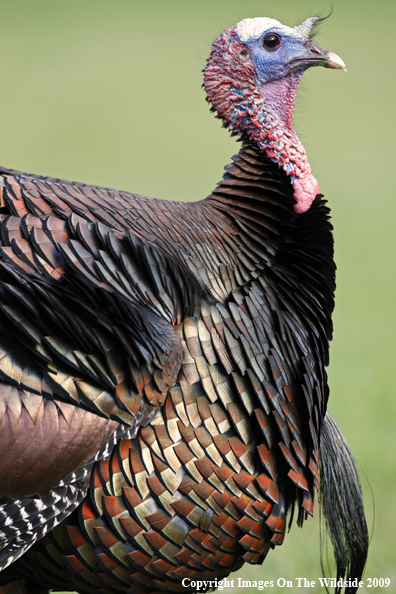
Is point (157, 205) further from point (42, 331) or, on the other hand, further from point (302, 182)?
point (42, 331)

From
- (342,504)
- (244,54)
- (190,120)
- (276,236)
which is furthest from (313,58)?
(190,120)

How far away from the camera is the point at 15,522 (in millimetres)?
1954

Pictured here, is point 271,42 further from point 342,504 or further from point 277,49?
point 342,504

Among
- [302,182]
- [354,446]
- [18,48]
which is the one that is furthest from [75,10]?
[302,182]

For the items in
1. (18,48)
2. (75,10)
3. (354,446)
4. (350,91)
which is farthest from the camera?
(75,10)

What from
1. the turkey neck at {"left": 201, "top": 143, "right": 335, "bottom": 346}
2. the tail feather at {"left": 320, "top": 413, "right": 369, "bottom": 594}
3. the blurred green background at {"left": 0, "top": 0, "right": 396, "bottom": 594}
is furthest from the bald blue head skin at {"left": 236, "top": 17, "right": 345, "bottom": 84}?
the blurred green background at {"left": 0, "top": 0, "right": 396, "bottom": 594}

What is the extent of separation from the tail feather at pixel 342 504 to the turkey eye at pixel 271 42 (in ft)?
4.73

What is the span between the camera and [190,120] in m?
16.0

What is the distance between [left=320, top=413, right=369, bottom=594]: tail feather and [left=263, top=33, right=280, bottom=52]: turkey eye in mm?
1443

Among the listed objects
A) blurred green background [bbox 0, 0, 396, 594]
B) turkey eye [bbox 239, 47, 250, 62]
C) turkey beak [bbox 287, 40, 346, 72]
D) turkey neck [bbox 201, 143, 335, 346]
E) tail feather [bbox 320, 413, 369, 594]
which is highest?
blurred green background [bbox 0, 0, 396, 594]

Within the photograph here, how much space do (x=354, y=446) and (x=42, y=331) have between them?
11.7 feet

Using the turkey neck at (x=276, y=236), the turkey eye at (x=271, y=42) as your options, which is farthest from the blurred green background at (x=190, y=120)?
the turkey eye at (x=271, y=42)

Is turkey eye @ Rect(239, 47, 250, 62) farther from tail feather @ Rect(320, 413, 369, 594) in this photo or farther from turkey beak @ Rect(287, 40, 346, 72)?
tail feather @ Rect(320, 413, 369, 594)

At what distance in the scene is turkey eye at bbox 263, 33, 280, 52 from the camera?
277 centimetres
